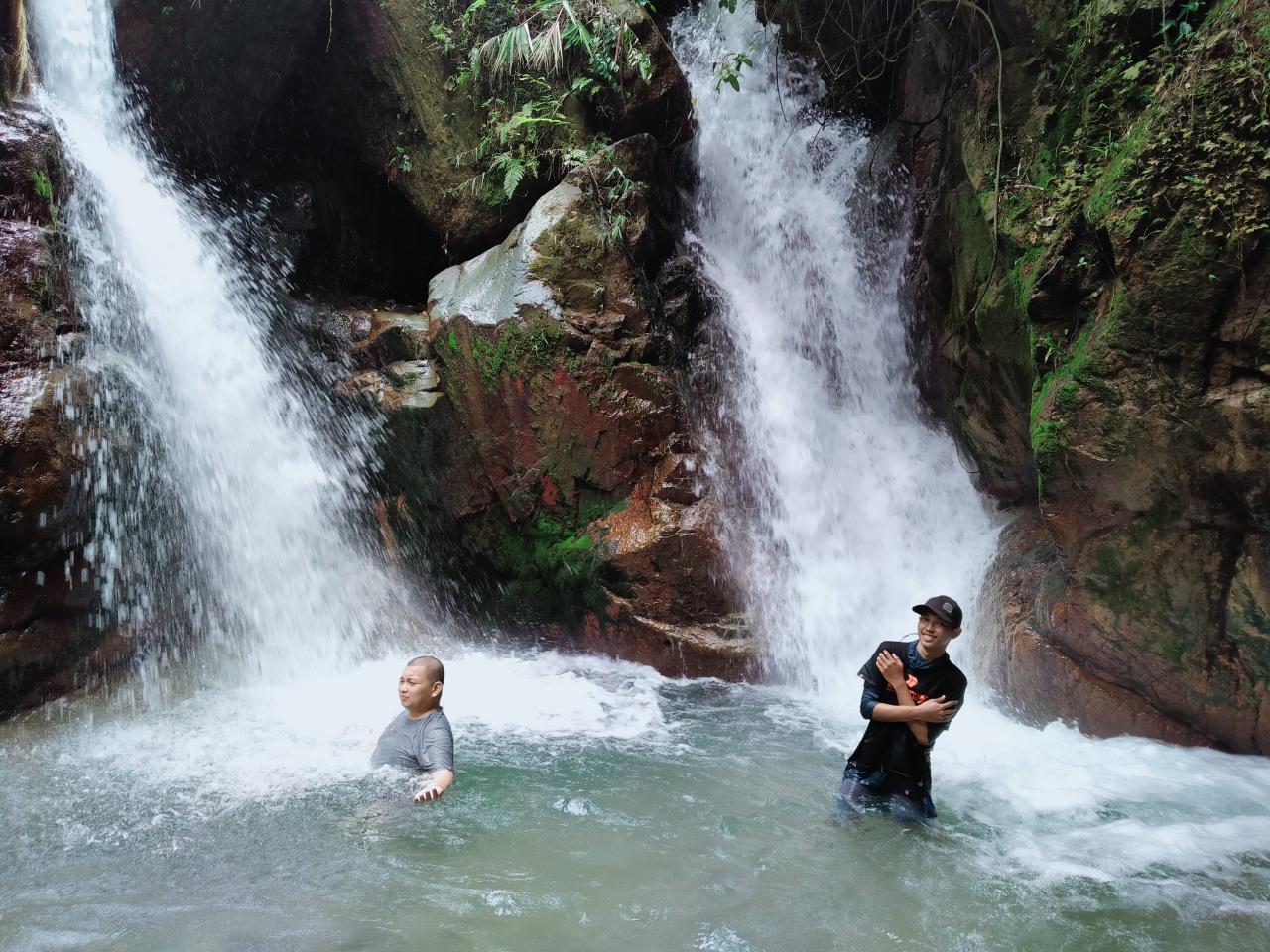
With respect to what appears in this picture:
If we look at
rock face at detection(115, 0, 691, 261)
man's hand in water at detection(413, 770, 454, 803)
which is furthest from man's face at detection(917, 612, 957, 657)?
rock face at detection(115, 0, 691, 261)

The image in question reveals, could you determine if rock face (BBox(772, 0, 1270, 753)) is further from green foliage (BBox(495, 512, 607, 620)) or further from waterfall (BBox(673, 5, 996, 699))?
green foliage (BBox(495, 512, 607, 620))

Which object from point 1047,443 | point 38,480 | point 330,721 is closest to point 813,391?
point 1047,443

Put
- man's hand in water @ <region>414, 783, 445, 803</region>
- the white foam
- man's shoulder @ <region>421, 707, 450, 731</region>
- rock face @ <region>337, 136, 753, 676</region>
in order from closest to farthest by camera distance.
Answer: man's hand in water @ <region>414, 783, 445, 803</region>, man's shoulder @ <region>421, 707, 450, 731</region>, the white foam, rock face @ <region>337, 136, 753, 676</region>

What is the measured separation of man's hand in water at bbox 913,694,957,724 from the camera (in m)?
3.66

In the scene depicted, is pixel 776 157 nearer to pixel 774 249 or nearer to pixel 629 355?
pixel 774 249

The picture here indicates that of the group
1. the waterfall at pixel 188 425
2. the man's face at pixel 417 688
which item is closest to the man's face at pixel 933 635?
the man's face at pixel 417 688

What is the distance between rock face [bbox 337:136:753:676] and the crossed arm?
3.65 metres

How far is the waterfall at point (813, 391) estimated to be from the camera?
766cm

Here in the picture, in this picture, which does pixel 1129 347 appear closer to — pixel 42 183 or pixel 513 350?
pixel 513 350

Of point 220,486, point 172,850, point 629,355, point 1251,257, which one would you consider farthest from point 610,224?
point 172,850

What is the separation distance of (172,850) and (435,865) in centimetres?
126

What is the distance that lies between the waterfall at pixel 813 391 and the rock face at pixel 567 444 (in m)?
0.66

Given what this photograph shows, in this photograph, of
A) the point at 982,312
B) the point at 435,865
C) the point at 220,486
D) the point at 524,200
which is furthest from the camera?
the point at 524,200

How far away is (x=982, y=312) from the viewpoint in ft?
22.4
